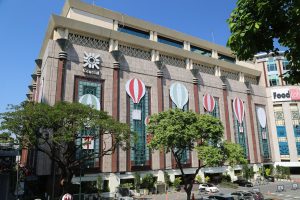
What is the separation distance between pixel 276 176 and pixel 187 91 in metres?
35.3

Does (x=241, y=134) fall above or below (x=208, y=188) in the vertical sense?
above

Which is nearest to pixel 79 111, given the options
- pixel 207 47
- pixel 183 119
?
pixel 183 119

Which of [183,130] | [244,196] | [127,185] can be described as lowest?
[244,196]

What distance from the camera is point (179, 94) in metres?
62.3

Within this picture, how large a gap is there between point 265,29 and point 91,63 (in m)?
43.5

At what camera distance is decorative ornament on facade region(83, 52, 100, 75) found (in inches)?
2012

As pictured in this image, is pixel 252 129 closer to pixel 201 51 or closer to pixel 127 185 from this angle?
pixel 201 51

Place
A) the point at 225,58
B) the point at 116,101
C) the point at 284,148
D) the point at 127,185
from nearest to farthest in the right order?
the point at 127,185
the point at 116,101
the point at 284,148
the point at 225,58

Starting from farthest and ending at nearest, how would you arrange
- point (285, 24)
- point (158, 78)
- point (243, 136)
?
point (243, 136), point (158, 78), point (285, 24)

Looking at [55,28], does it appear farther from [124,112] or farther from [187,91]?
[187,91]

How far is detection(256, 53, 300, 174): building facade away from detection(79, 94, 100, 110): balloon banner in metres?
53.0

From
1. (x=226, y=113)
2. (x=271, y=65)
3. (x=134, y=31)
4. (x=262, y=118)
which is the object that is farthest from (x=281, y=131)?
(x=134, y=31)

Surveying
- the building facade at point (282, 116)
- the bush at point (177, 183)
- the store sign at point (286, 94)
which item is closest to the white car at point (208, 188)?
the bush at point (177, 183)

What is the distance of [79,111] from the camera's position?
36906mm
